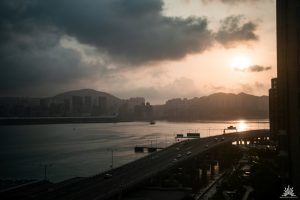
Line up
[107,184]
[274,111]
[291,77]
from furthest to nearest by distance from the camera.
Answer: [274,111] < [107,184] < [291,77]

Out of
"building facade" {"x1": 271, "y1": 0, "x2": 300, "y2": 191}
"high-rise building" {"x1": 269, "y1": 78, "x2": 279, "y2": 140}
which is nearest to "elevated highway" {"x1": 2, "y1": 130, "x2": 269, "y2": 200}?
"high-rise building" {"x1": 269, "y1": 78, "x2": 279, "y2": 140}

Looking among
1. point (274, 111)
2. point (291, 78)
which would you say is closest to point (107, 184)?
point (274, 111)

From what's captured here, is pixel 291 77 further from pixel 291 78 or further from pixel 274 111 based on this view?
pixel 274 111

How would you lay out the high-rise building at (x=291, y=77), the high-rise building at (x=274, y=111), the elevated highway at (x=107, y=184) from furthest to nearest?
the high-rise building at (x=274, y=111) → the elevated highway at (x=107, y=184) → the high-rise building at (x=291, y=77)

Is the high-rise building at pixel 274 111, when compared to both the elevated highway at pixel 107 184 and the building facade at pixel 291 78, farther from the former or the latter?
the building facade at pixel 291 78

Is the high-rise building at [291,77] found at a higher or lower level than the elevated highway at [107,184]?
higher

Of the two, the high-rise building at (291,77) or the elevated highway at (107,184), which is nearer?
the high-rise building at (291,77)

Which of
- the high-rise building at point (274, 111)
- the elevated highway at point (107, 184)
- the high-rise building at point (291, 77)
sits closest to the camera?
the high-rise building at point (291, 77)

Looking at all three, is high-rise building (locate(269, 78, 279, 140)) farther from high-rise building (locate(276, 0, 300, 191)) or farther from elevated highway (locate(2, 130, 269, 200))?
high-rise building (locate(276, 0, 300, 191))

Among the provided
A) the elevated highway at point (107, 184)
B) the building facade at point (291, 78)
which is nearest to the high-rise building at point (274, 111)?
the elevated highway at point (107, 184)

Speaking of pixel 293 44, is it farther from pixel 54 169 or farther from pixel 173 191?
pixel 54 169
